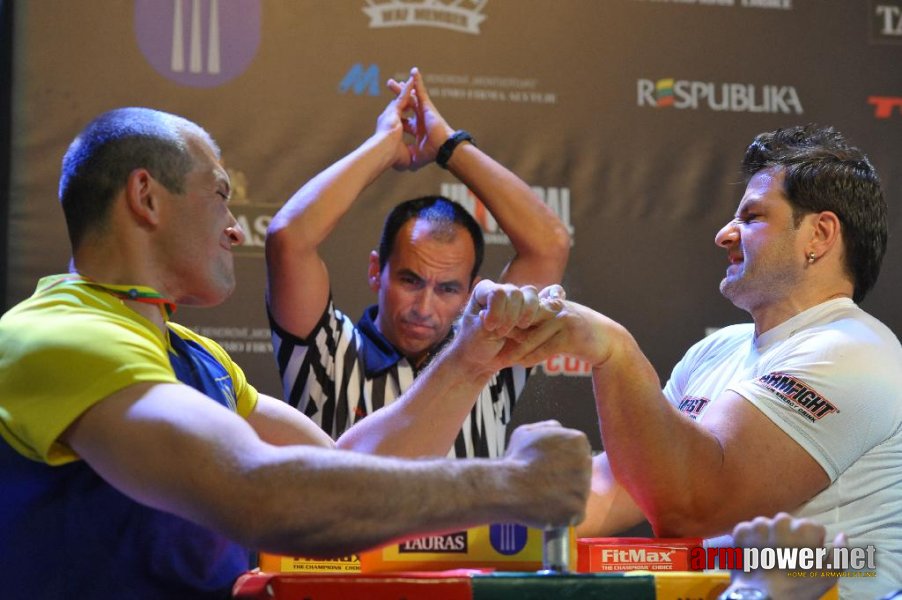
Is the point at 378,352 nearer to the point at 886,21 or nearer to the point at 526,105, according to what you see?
the point at 526,105

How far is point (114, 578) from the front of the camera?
142 centimetres

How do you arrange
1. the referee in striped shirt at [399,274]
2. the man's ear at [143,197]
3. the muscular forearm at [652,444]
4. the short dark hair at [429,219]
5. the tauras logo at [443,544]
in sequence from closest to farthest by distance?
the tauras logo at [443,544], the man's ear at [143,197], the muscular forearm at [652,444], the referee in striped shirt at [399,274], the short dark hair at [429,219]

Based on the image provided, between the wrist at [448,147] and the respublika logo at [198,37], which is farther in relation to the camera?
Answer: the respublika logo at [198,37]

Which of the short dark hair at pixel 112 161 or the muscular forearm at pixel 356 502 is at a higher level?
the short dark hair at pixel 112 161

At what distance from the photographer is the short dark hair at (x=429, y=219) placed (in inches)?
114

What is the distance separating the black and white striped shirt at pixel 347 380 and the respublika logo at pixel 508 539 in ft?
4.10

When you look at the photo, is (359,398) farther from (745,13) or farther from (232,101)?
(745,13)

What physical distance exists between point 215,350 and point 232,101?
55.5 inches

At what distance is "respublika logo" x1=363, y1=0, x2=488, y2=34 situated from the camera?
10.8 ft

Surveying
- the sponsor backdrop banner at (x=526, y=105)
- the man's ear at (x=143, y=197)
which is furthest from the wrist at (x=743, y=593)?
the sponsor backdrop banner at (x=526, y=105)

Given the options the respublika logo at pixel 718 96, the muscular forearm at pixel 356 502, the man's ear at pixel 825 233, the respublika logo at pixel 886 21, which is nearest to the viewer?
the muscular forearm at pixel 356 502

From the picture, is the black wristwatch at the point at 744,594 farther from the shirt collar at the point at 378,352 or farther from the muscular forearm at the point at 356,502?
the shirt collar at the point at 378,352

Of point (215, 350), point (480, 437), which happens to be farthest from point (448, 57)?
point (215, 350)

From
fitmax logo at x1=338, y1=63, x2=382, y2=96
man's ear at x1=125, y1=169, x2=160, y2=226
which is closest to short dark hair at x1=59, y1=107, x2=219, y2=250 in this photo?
man's ear at x1=125, y1=169, x2=160, y2=226
